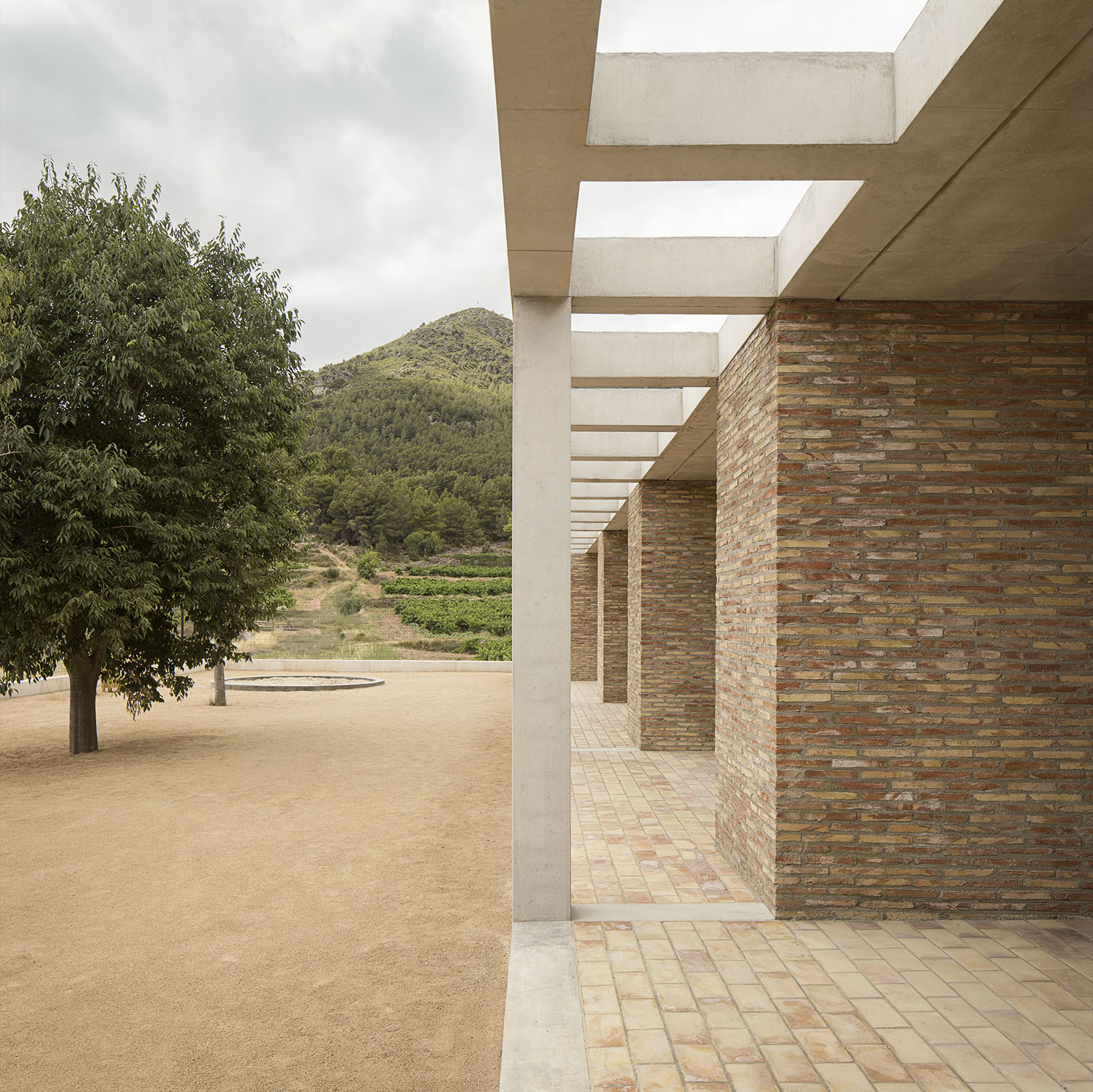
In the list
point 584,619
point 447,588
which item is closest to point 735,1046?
point 584,619

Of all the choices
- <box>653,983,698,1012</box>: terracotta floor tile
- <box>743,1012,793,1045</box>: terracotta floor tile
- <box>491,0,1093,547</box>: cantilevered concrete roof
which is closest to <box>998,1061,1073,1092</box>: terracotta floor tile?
<box>743,1012,793,1045</box>: terracotta floor tile

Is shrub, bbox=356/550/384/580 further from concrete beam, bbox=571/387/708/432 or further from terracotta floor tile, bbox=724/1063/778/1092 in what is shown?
terracotta floor tile, bbox=724/1063/778/1092

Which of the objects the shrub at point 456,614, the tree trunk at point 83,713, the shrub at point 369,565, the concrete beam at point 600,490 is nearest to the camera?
the tree trunk at point 83,713

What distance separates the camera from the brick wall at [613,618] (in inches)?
694

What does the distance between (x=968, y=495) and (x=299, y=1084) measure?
493 cm

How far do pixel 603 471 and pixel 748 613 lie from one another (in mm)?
6381

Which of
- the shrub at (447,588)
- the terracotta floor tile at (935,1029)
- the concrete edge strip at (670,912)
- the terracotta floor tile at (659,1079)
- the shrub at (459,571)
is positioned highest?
the shrub at (459,571)

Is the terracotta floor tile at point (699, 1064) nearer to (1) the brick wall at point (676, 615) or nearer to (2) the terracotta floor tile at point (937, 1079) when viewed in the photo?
(2) the terracotta floor tile at point (937, 1079)

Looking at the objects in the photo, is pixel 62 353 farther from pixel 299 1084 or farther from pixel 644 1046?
pixel 644 1046

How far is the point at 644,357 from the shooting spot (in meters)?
7.13

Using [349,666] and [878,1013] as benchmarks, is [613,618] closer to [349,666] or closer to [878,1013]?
[349,666]

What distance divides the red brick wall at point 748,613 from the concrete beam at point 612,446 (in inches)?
126

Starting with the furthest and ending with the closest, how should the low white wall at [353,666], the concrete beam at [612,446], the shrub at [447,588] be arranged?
the shrub at [447,588] < the low white wall at [353,666] < the concrete beam at [612,446]

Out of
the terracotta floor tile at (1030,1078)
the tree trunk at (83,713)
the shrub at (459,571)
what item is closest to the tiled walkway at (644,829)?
the terracotta floor tile at (1030,1078)
